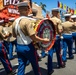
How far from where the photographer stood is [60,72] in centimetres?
690

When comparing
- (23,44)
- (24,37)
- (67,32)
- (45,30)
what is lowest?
(67,32)

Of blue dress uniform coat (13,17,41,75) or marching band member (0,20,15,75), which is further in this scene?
marching band member (0,20,15,75)

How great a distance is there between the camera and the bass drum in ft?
15.8

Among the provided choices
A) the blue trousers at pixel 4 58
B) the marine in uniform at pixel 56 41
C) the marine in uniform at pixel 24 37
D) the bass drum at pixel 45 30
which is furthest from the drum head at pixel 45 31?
the blue trousers at pixel 4 58

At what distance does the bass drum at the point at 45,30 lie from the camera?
15.8 ft

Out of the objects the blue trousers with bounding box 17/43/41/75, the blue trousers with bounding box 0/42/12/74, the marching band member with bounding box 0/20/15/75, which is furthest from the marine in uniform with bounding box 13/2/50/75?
the blue trousers with bounding box 0/42/12/74

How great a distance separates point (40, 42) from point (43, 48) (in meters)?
0.14

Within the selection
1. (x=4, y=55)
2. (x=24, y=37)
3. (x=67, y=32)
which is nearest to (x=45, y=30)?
(x=24, y=37)

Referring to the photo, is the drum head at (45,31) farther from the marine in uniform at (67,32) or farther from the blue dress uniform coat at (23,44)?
the marine in uniform at (67,32)

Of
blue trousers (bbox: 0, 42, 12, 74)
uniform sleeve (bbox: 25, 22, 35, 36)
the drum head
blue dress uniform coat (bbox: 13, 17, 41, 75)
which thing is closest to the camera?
uniform sleeve (bbox: 25, 22, 35, 36)

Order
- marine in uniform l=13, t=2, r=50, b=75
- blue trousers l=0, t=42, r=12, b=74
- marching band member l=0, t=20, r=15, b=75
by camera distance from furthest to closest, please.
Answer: blue trousers l=0, t=42, r=12, b=74
marching band member l=0, t=20, r=15, b=75
marine in uniform l=13, t=2, r=50, b=75

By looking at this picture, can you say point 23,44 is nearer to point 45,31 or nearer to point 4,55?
point 45,31

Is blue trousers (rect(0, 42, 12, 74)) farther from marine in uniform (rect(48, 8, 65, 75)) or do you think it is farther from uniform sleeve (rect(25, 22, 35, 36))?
uniform sleeve (rect(25, 22, 35, 36))

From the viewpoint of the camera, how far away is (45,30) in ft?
16.6
